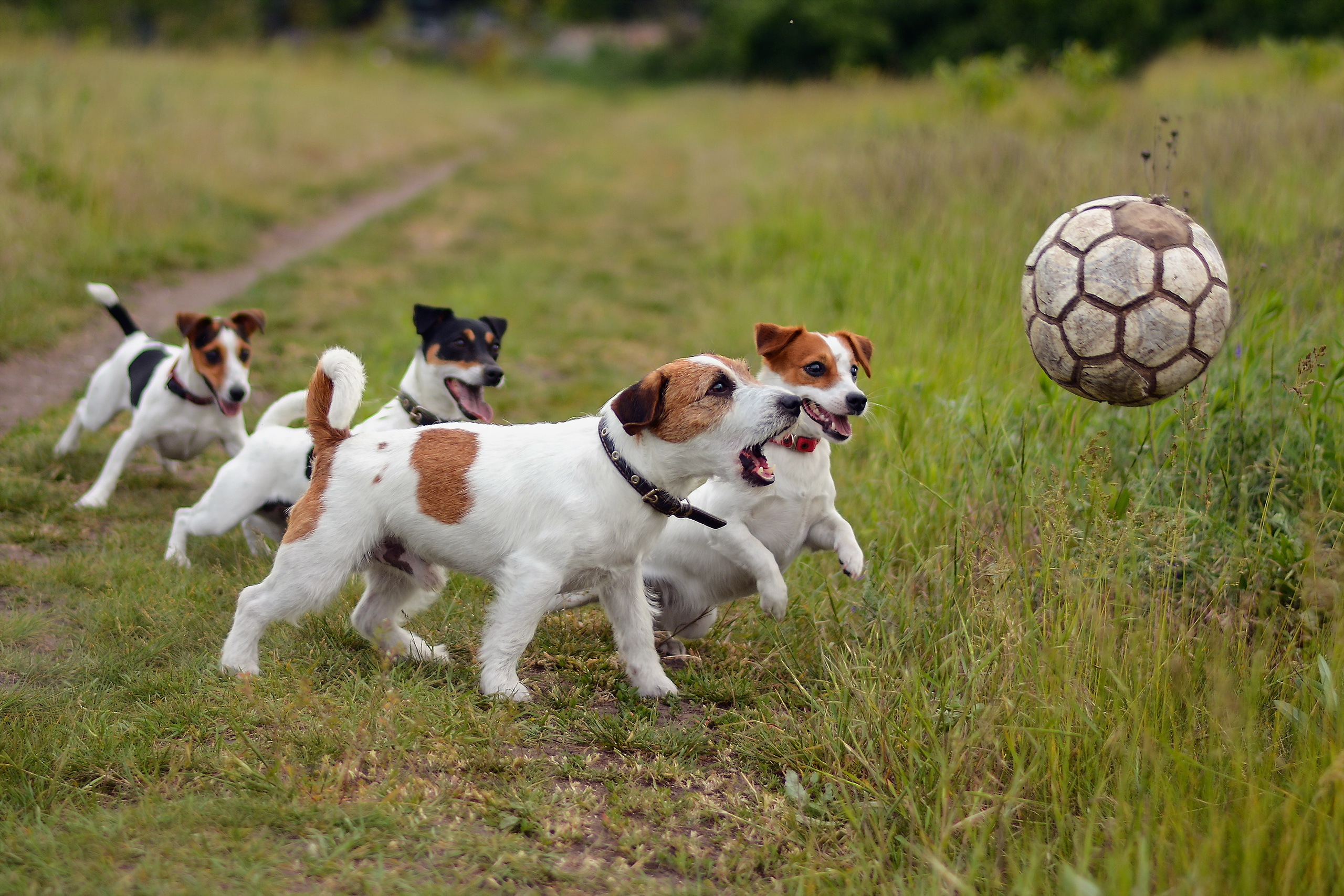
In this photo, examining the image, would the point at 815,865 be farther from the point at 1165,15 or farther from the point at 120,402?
the point at 1165,15

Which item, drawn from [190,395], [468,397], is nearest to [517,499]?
[468,397]

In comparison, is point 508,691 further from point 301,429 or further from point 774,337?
point 301,429

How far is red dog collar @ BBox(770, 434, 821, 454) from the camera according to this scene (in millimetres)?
3924

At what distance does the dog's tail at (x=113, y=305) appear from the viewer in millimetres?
5684

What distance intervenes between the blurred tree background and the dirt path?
1103 cm

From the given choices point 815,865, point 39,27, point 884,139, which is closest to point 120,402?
point 815,865

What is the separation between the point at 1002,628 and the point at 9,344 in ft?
22.9

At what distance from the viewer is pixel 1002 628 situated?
331cm

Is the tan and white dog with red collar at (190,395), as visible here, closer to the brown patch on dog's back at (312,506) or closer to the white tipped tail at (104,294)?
the white tipped tail at (104,294)

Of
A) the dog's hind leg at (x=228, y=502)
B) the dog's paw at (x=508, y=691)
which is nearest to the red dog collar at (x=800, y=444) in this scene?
the dog's paw at (x=508, y=691)

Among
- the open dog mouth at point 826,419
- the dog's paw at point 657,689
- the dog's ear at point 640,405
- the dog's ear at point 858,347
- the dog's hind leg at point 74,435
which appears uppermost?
the dog's ear at point 858,347

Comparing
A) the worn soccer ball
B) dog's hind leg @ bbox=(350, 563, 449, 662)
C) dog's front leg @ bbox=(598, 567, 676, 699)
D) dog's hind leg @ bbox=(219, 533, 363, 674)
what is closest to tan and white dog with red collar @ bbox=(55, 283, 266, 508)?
dog's hind leg @ bbox=(350, 563, 449, 662)

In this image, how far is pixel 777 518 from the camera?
402 centimetres

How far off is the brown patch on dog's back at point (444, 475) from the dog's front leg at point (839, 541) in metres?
1.39
